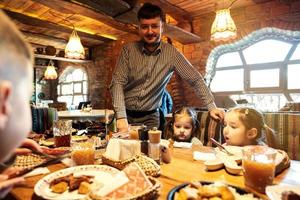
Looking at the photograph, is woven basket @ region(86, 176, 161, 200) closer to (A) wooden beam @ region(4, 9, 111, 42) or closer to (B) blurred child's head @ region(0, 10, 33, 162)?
(B) blurred child's head @ region(0, 10, 33, 162)

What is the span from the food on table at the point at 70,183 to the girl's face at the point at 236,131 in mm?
1002

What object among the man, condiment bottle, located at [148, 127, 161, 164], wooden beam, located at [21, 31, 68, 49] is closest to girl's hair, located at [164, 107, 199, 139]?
the man

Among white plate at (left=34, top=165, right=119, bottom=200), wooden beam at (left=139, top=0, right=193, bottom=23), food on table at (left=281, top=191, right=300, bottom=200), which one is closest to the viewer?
food on table at (left=281, top=191, right=300, bottom=200)

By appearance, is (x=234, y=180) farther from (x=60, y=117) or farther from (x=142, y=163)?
(x=60, y=117)

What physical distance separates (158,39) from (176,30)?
218 cm

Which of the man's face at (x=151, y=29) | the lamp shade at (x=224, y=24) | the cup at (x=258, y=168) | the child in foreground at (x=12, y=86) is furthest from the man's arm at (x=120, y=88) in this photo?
the lamp shade at (x=224, y=24)

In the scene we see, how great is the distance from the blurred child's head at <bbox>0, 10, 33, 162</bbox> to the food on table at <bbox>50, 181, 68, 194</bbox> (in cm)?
44

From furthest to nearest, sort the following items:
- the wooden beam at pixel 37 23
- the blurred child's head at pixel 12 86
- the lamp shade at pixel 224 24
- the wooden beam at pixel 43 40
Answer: the wooden beam at pixel 43 40
the wooden beam at pixel 37 23
the lamp shade at pixel 224 24
the blurred child's head at pixel 12 86

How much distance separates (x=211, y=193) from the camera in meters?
0.66

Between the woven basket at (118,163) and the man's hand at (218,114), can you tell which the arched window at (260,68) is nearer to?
the man's hand at (218,114)

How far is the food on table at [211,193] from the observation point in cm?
66

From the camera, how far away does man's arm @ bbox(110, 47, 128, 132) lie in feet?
5.76

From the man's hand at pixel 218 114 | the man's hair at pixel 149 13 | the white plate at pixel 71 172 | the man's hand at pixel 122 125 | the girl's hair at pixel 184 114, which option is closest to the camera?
the white plate at pixel 71 172

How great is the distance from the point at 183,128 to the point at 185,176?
1031 mm
